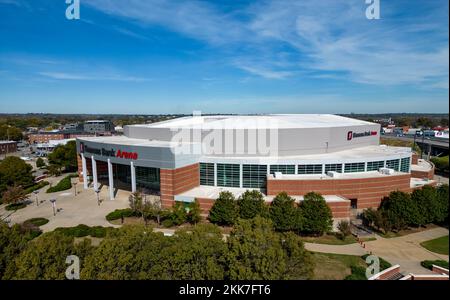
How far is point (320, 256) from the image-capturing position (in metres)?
24.8

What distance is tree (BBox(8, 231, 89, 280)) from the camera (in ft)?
52.2

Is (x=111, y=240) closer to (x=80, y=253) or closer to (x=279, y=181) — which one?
(x=80, y=253)

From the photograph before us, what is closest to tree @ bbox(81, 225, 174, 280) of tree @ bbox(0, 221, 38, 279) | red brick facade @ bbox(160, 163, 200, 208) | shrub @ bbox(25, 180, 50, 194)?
tree @ bbox(0, 221, 38, 279)

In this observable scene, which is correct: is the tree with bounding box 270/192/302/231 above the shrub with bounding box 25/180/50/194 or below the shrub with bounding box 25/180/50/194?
above

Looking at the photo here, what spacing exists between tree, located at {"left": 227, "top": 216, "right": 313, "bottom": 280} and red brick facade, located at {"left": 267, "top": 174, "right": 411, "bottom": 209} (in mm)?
18486

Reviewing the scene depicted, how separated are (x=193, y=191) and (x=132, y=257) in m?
21.9

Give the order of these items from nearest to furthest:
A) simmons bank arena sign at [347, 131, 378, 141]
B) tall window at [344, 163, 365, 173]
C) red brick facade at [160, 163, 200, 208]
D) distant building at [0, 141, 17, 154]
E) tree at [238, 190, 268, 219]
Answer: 1. tree at [238, 190, 268, 219]
2. red brick facade at [160, 163, 200, 208]
3. tall window at [344, 163, 365, 173]
4. simmons bank arena sign at [347, 131, 378, 141]
5. distant building at [0, 141, 17, 154]

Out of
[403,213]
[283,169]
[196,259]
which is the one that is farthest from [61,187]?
[403,213]

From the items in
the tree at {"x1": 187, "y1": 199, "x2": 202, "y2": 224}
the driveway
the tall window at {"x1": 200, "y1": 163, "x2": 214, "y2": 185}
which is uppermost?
the tall window at {"x1": 200, "y1": 163, "x2": 214, "y2": 185}

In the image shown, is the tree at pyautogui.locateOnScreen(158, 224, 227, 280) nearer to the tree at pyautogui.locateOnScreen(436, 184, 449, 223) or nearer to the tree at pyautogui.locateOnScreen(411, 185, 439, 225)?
the tree at pyautogui.locateOnScreen(411, 185, 439, 225)

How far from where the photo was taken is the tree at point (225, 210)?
30.7 meters

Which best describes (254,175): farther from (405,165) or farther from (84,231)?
(405,165)

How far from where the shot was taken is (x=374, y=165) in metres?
41.1

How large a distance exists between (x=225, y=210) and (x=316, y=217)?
9920 mm
